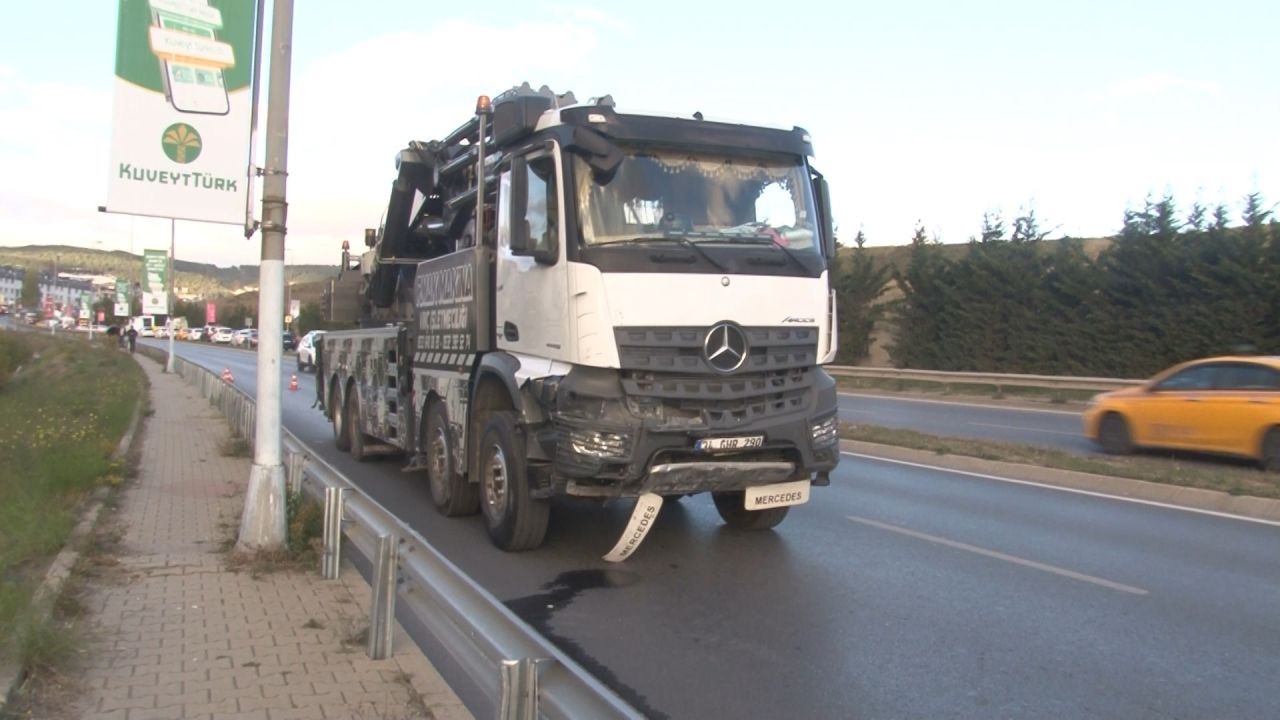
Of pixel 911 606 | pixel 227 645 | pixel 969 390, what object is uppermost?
pixel 969 390

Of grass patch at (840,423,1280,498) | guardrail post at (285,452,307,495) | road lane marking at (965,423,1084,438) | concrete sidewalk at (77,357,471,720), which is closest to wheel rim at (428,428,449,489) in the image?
guardrail post at (285,452,307,495)

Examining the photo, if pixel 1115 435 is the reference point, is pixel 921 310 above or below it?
above

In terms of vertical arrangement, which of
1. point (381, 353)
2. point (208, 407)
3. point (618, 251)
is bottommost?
point (208, 407)

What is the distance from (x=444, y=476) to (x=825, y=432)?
370cm

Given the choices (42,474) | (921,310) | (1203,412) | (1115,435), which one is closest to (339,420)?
(42,474)

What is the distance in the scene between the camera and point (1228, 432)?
13508 millimetres

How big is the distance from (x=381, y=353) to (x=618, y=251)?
576cm

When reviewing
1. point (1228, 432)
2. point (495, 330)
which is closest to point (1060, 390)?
point (1228, 432)

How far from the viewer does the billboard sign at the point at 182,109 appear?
6.99 m

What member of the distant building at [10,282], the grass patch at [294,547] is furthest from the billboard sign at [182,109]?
the distant building at [10,282]

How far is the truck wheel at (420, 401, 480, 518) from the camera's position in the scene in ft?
30.0

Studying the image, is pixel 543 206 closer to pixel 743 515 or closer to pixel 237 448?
pixel 743 515

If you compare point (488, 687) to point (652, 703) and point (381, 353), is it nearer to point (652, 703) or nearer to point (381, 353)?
point (652, 703)

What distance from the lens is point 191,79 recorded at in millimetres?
7215
